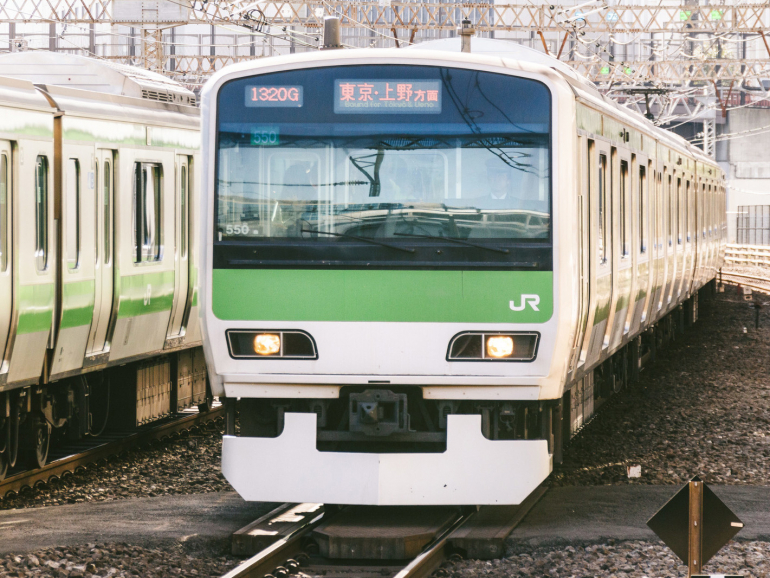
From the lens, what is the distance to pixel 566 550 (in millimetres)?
6973

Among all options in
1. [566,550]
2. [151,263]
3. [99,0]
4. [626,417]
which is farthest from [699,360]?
[99,0]

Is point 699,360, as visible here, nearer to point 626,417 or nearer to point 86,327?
point 626,417

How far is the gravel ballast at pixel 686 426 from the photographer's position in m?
9.67

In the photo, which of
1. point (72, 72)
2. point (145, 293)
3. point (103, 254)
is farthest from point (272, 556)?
→ point (72, 72)

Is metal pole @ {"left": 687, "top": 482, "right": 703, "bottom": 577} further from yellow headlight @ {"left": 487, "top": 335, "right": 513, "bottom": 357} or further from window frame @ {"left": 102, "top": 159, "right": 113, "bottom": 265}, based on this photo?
window frame @ {"left": 102, "top": 159, "right": 113, "bottom": 265}

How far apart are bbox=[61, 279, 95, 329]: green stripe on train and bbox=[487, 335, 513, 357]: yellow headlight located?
11.7 ft

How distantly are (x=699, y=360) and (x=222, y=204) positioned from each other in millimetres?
12027

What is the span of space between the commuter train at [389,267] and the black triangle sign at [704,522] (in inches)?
69.6

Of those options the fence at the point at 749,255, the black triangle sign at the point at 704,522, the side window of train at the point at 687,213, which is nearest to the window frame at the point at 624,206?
the black triangle sign at the point at 704,522

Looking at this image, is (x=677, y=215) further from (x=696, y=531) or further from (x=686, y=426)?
(x=696, y=531)

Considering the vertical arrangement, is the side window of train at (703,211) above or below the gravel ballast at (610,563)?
above

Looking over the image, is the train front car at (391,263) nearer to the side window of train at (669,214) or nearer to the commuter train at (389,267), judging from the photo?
the commuter train at (389,267)

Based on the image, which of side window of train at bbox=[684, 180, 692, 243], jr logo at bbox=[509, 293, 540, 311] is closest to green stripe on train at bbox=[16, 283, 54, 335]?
jr logo at bbox=[509, 293, 540, 311]

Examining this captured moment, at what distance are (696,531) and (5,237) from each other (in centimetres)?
496
